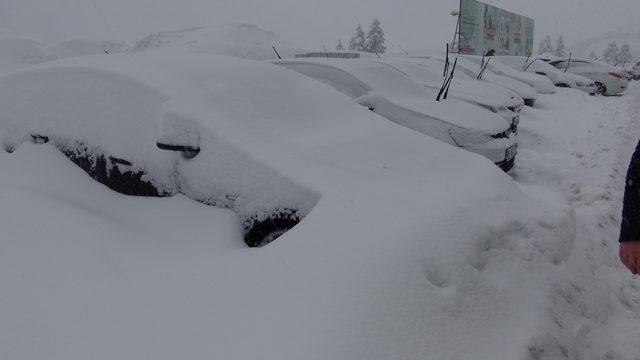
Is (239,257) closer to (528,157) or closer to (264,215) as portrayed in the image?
(264,215)

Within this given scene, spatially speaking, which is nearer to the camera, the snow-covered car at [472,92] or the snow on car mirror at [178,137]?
the snow on car mirror at [178,137]

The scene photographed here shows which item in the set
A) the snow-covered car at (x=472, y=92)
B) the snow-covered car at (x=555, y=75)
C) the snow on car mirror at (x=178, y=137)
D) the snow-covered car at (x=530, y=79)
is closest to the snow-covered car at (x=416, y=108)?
the snow-covered car at (x=472, y=92)

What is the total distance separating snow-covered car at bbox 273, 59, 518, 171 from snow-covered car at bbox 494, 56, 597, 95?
11789mm

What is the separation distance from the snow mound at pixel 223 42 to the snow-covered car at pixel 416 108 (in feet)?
25.7

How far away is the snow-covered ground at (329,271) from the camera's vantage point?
1.73 meters

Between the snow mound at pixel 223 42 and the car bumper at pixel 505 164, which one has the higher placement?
the snow mound at pixel 223 42

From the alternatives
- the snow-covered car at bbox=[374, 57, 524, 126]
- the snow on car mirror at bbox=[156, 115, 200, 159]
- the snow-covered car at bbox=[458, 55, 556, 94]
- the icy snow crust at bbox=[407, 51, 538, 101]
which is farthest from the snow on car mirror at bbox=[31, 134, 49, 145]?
the snow-covered car at bbox=[458, 55, 556, 94]

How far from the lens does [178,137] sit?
2.75 m

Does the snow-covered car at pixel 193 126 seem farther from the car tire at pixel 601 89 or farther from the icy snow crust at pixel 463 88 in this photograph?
the car tire at pixel 601 89

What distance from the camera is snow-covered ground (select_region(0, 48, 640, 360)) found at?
1.73 meters

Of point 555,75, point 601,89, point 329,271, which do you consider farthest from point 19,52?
point 601,89

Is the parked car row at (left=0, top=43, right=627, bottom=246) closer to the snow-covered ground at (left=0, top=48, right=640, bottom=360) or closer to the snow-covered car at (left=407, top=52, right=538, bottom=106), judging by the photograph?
the snow-covered ground at (left=0, top=48, right=640, bottom=360)

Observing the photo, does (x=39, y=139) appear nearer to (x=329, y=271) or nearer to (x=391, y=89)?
(x=329, y=271)

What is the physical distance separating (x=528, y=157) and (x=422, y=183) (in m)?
4.85
